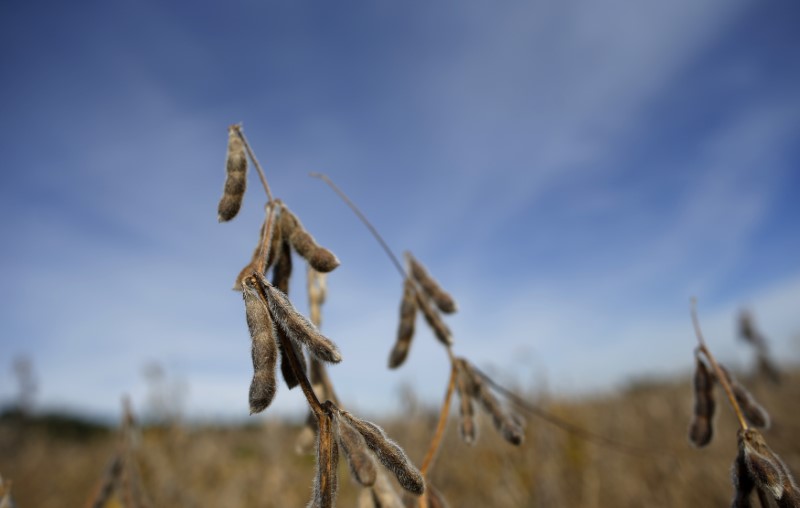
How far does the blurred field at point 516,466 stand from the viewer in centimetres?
476

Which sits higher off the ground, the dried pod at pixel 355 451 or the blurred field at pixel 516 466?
Result: the blurred field at pixel 516 466

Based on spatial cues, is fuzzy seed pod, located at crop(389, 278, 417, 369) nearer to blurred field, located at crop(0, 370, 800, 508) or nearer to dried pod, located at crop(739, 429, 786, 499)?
blurred field, located at crop(0, 370, 800, 508)

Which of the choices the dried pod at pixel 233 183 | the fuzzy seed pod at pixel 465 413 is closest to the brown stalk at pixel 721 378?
the fuzzy seed pod at pixel 465 413

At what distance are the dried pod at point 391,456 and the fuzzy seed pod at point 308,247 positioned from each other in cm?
36

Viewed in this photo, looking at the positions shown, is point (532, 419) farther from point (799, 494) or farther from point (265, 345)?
point (265, 345)

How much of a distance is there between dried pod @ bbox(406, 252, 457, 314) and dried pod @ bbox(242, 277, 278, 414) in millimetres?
754

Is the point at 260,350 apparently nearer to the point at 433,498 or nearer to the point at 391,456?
the point at 391,456

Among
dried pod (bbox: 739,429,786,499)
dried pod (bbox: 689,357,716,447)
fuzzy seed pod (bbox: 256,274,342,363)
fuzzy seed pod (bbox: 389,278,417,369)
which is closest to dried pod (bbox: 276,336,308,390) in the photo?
fuzzy seed pod (bbox: 256,274,342,363)

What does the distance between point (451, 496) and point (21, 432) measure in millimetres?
17198

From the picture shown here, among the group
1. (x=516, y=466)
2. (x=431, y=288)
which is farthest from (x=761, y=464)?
(x=516, y=466)

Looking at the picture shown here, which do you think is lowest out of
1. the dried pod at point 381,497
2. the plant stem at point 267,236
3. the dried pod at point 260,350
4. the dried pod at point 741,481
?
the dried pod at point 381,497

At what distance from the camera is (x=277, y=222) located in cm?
132

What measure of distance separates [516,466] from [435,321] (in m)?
4.88

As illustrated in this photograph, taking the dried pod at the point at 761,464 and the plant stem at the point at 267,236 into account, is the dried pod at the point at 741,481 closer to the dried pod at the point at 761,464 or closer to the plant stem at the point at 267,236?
the dried pod at the point at 761,464
